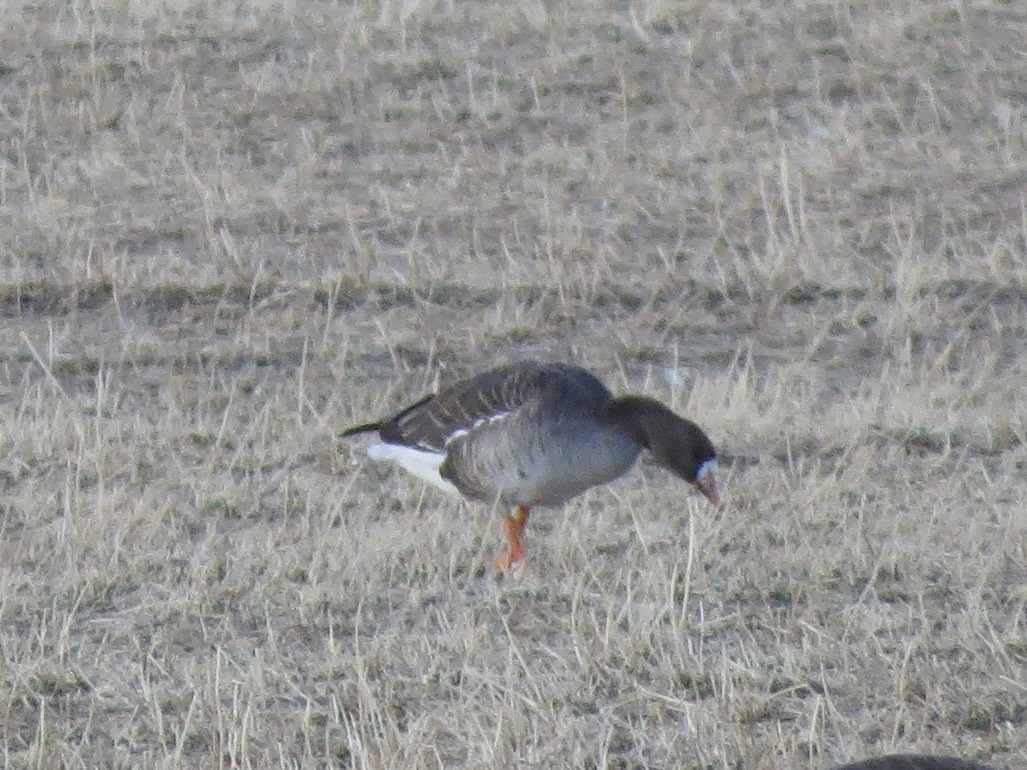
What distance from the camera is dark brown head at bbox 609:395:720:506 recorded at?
6.51 metres

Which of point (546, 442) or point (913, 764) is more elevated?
point (913, 764)

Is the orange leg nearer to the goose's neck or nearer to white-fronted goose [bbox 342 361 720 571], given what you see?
white-fronted goose [bbox 342 361 720 571]

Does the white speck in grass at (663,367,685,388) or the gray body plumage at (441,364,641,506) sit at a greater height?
the gray body plumage at (441,364,641,506)

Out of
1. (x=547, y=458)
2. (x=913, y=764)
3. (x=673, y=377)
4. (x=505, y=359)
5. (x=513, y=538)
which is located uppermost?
(x=913, y=764)

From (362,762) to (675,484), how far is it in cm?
315

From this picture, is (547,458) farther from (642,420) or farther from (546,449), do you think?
(642,420)

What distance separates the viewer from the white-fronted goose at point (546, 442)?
646cm

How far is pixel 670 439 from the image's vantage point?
6.53 metres

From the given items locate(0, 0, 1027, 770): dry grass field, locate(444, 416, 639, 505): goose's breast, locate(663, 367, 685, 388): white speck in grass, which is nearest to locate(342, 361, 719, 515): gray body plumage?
locate(444, 416, 639, 505): goose's breast

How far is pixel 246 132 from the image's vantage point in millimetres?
13148

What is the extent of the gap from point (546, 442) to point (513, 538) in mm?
369

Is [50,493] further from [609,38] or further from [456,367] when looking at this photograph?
[609,38]

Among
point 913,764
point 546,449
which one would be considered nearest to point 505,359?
point 546,449

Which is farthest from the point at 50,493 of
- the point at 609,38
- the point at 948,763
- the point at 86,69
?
the point at 609,38
